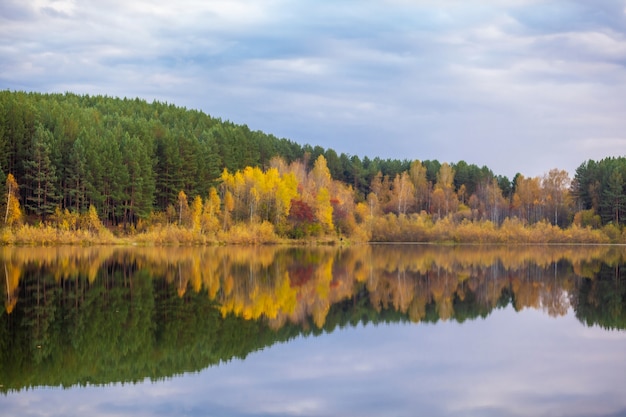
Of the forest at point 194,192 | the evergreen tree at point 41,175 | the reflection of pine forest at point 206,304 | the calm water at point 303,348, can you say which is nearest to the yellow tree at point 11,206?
the forest at point 194,192

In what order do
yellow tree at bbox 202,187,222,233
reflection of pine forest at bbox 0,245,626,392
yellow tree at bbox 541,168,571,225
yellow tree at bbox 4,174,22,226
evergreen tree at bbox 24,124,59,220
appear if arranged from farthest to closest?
yellow tree at bbox 541,168,571,225
yellow tree at bbox 202,187,222,233
evergreen tree at bbox 24,124,59,220
yellow tree at bbox 4,174,22,226
reflection of pine forest at bbox 0,245,626,392

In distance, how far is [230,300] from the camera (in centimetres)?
2159

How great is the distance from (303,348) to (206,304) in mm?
6716

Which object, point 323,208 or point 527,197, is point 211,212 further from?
point 527,197

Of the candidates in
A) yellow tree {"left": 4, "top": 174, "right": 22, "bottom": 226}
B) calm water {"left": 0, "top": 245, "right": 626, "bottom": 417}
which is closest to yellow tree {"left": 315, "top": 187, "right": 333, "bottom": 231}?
yellow tree {"left": 4, "top": 174, "right": 22, "bottom": 226}

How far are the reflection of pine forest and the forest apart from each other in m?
25.0

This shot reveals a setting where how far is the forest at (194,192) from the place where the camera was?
2418 inches

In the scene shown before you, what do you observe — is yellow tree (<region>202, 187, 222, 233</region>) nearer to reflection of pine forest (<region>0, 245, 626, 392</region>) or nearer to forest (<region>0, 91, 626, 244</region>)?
forest (<region>0, 91, 626, 244</region>)

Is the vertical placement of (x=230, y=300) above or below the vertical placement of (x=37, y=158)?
below

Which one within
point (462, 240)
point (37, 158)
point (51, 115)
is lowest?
point (462, 240)

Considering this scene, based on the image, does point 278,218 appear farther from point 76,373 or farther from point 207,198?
point 76,373

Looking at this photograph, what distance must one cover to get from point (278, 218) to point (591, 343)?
59.0m

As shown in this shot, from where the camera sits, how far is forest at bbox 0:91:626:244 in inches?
2418

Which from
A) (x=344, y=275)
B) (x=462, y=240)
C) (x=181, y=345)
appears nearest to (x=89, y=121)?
(x=462, y=240)
